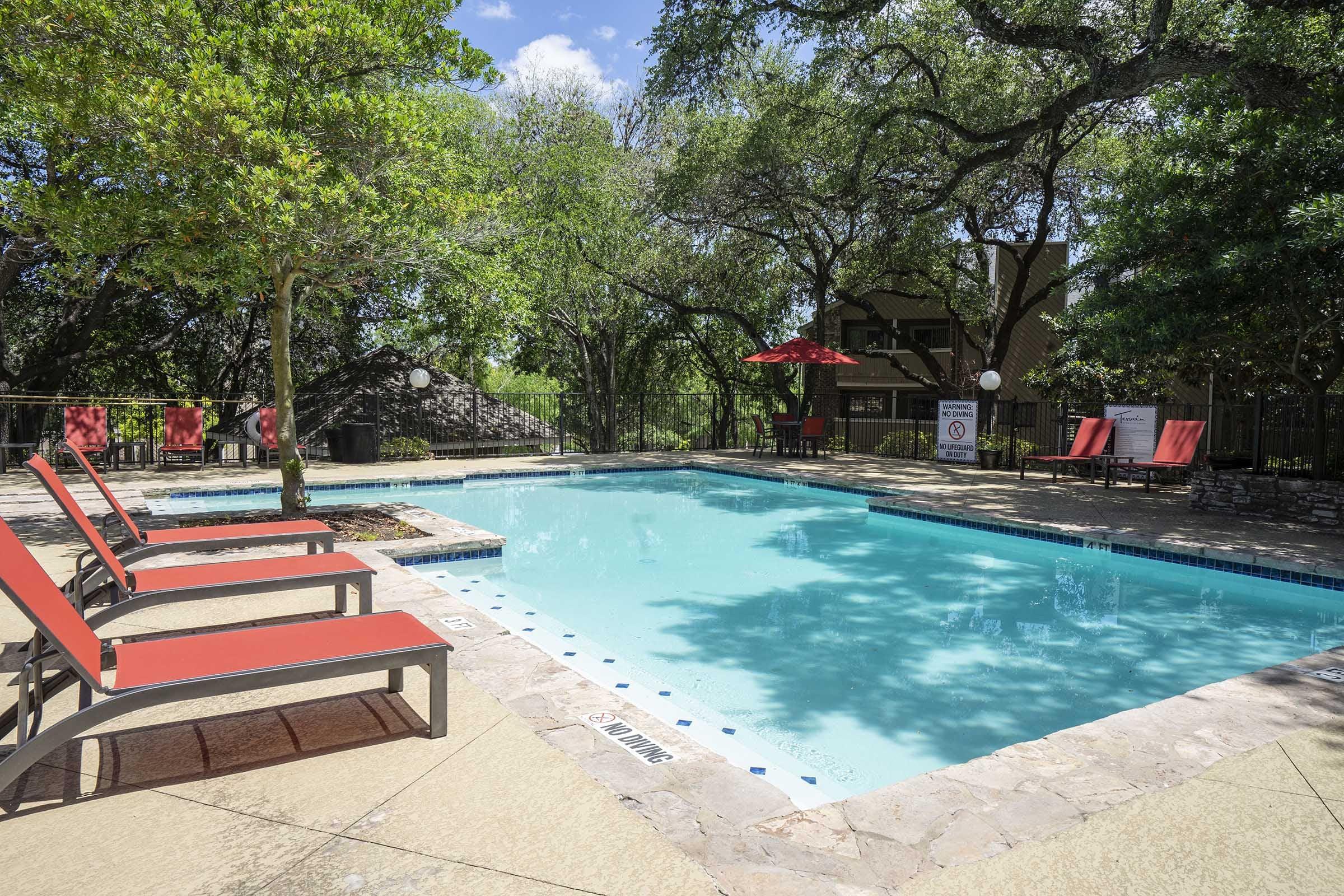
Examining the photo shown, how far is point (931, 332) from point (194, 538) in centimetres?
2810

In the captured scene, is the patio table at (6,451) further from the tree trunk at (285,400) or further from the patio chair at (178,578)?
the patio chair at (178,578)

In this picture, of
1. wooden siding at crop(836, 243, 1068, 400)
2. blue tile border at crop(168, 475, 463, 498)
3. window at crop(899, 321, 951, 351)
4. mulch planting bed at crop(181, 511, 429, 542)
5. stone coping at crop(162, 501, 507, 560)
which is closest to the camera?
stone coping at crop(162, 501, 507, 560)

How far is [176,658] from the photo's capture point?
284cm

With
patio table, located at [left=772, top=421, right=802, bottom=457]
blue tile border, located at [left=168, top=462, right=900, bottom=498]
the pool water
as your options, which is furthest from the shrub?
patio table, located at [left=772, top=421, right=802, bottom=457]

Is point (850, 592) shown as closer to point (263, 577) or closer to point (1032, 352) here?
point (263, 577)

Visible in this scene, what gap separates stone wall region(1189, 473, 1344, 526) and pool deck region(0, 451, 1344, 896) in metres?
6.59

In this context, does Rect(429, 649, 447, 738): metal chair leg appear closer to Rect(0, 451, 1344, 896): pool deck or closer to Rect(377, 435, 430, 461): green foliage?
Rect(0, 451, 1344, 896): pool deck

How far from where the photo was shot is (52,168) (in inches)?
493

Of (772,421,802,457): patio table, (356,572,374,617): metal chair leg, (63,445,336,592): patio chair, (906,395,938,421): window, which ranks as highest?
(906,395,938,421): window

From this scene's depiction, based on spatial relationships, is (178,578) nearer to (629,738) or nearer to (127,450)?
(629,738)

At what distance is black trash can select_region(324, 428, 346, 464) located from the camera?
1627 cm

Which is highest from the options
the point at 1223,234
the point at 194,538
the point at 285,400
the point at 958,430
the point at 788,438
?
the point at 1223,234

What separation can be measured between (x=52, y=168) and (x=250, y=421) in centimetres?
487

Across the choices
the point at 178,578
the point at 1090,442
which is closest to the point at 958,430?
the point at 1090,442
